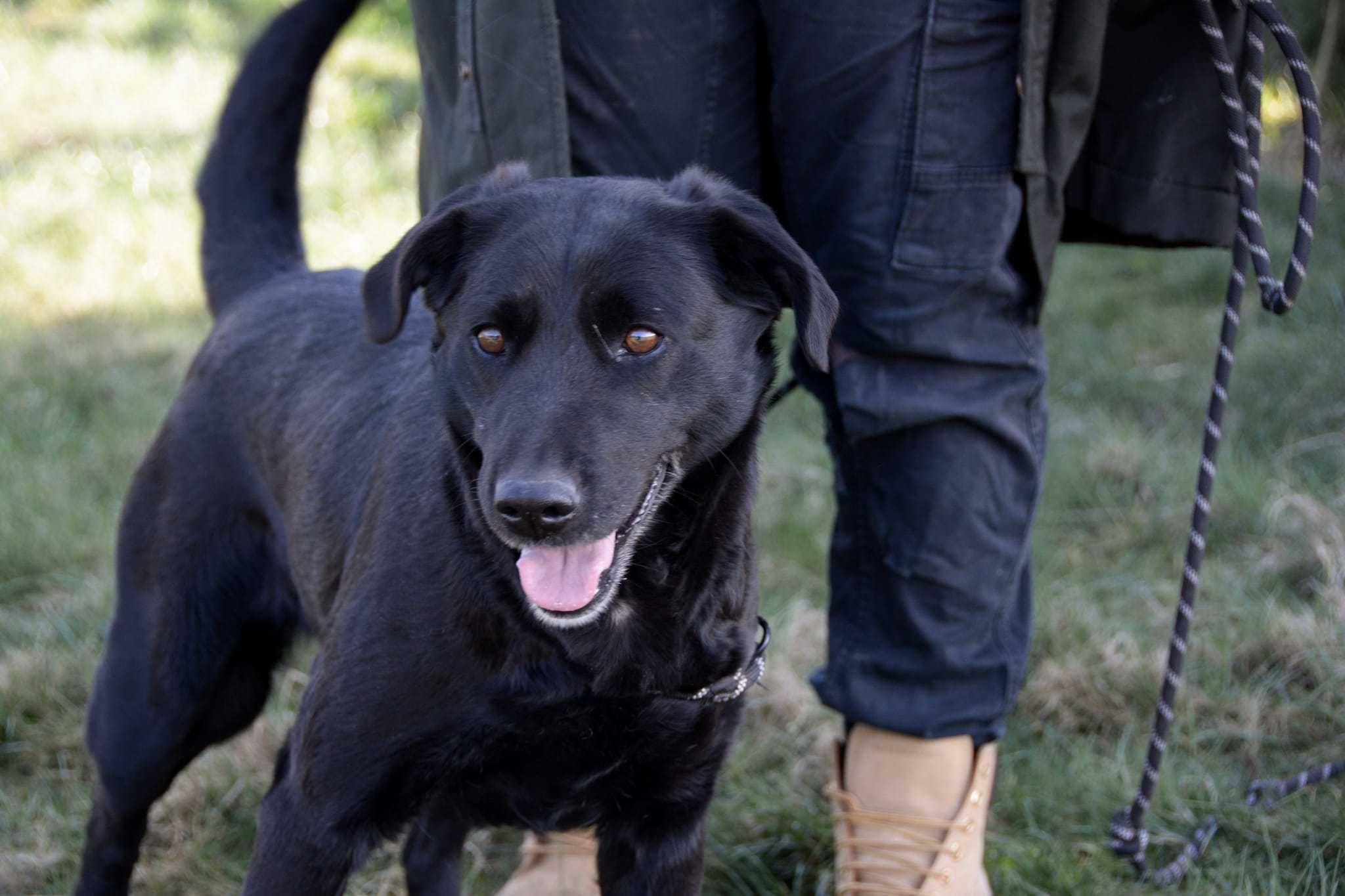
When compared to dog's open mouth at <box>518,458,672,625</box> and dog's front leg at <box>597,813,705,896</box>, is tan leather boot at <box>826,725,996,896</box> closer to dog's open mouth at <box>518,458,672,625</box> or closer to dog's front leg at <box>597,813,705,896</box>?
dog's front leg at <box>597,813,705,896</box>

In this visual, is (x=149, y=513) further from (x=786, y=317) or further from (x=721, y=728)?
(x=786, y=317)

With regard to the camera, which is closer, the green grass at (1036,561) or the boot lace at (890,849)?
the boot lace at (890,849)

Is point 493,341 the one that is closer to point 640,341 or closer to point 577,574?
point 640,341

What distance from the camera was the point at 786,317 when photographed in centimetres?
530

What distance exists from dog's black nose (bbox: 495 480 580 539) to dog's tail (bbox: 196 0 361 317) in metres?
1.17

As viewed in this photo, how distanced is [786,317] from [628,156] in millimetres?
3020

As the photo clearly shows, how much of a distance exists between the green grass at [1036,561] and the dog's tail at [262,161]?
966 millimetres

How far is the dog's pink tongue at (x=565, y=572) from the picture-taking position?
1.85 meters

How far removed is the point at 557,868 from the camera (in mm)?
2547

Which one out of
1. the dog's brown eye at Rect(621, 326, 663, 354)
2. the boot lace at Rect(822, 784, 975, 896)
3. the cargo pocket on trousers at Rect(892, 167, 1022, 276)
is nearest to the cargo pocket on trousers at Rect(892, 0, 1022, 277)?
the cargo pocket on trousers at Rect(892, 167, 1022, 276)

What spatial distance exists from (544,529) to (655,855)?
635 millimetres

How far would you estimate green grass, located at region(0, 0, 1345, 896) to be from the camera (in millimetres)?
2611

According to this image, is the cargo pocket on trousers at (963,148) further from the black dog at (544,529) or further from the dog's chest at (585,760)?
the dog's chest at (585,760)

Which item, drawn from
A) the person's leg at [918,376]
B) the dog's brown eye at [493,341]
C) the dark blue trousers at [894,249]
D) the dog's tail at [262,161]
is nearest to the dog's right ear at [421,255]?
the dog's brown eye at [493,341]
